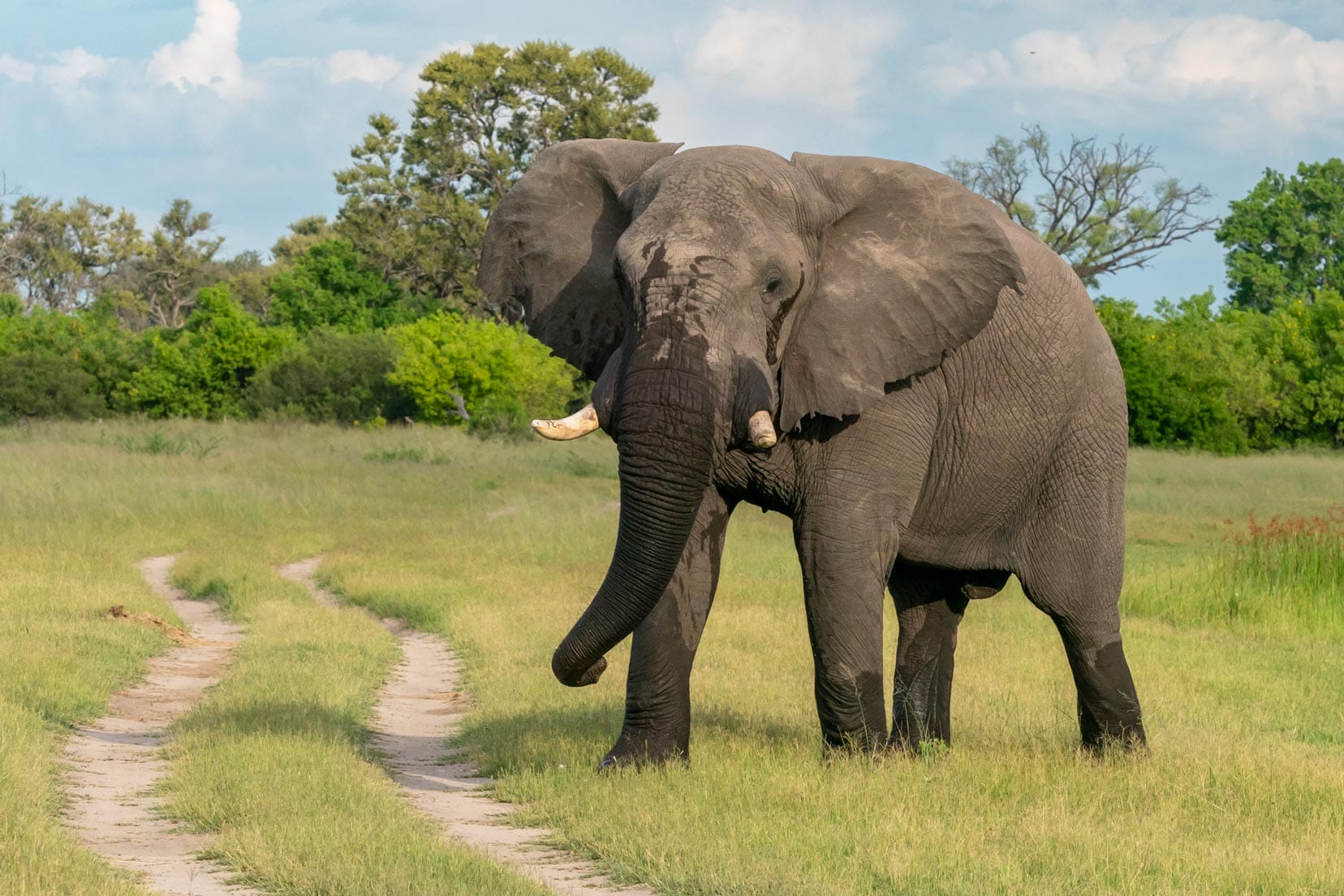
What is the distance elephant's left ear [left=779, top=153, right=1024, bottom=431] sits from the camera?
662cm

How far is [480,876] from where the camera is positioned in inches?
217

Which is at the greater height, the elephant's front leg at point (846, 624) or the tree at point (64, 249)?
the tree at point (64, 249)

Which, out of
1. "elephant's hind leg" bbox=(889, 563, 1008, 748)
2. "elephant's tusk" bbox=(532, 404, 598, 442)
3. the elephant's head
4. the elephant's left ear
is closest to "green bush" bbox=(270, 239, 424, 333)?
"elephant's hind leg" bbox=(889, 563, 1008, 748)

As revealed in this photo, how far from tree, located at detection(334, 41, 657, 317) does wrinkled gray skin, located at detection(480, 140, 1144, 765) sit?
1850 inches

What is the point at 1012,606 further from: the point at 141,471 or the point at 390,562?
the point at 141,471

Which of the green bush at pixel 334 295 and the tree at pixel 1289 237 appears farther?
the tree at pixel 1289 237

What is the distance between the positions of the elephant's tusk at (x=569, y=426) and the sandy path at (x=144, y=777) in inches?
73.9

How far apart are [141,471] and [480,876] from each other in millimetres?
22052

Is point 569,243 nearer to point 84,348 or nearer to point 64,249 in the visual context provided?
point 84,348

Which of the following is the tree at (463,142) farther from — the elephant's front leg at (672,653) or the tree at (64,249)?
the elephant's front leg at (672,653)

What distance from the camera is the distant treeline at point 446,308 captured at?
4456cm

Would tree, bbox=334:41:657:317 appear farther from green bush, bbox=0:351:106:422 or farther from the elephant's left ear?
the elephant's left ear

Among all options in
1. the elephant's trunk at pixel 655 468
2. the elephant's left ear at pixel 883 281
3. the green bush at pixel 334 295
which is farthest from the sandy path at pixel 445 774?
the green bush at pixel 334 295

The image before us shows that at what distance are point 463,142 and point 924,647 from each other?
164 ft
